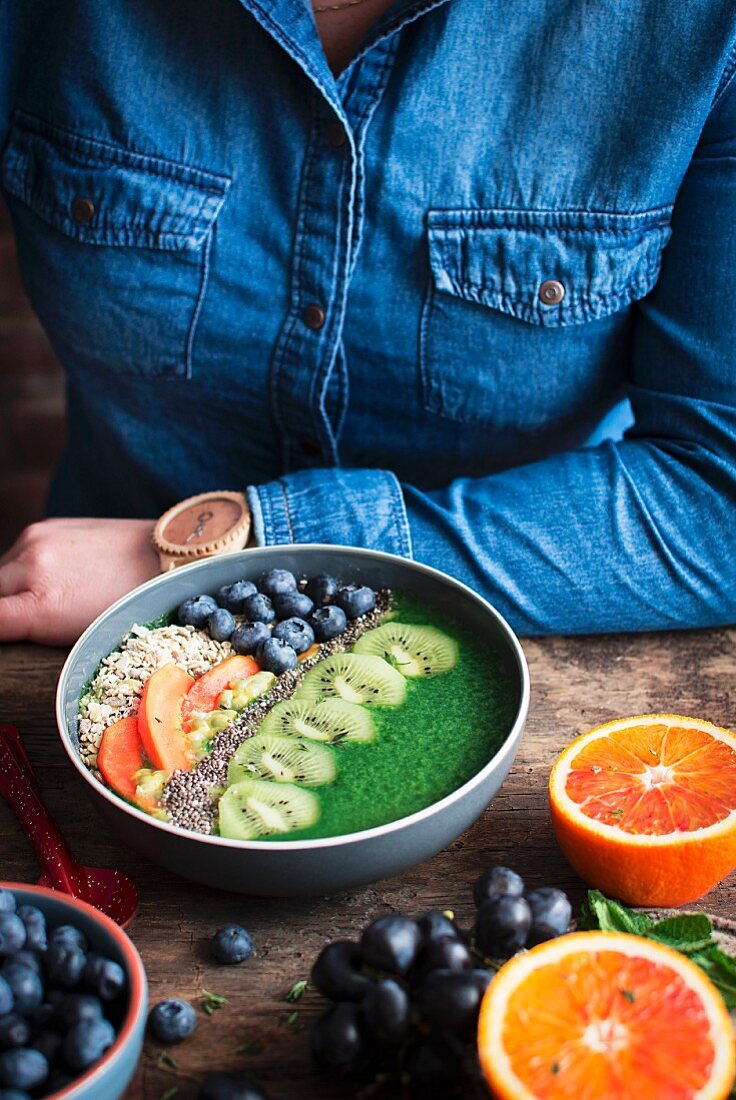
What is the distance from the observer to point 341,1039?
631 mm

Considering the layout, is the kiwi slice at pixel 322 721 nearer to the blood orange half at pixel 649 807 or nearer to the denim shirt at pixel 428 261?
the blood orange half at pixel 649 807

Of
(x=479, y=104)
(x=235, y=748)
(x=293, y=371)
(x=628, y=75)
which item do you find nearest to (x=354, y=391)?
(x=293, y=371)

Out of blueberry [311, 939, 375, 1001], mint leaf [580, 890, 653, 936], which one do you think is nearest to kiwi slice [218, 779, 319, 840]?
blueberry [311, 939, 375, 1001]

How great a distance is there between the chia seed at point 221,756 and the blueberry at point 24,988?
15cm

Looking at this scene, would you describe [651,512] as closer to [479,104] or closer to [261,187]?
[479,104]

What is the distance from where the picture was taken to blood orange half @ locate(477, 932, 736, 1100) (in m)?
0.57

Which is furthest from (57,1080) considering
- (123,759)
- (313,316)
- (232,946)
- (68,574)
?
(313,316)

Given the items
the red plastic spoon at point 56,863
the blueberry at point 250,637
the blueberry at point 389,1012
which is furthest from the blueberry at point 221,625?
→ the blueberry at point 389,1012

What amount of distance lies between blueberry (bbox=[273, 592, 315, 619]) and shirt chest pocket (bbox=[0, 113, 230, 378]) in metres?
0.50

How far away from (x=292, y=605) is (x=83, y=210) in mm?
666

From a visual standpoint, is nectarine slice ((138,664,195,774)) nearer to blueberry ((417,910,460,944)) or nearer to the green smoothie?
the green smoothie

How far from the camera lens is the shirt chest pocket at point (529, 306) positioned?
1242 millimetres

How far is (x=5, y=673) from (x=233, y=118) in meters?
0.73

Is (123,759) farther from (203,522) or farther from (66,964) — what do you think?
(203,522)
